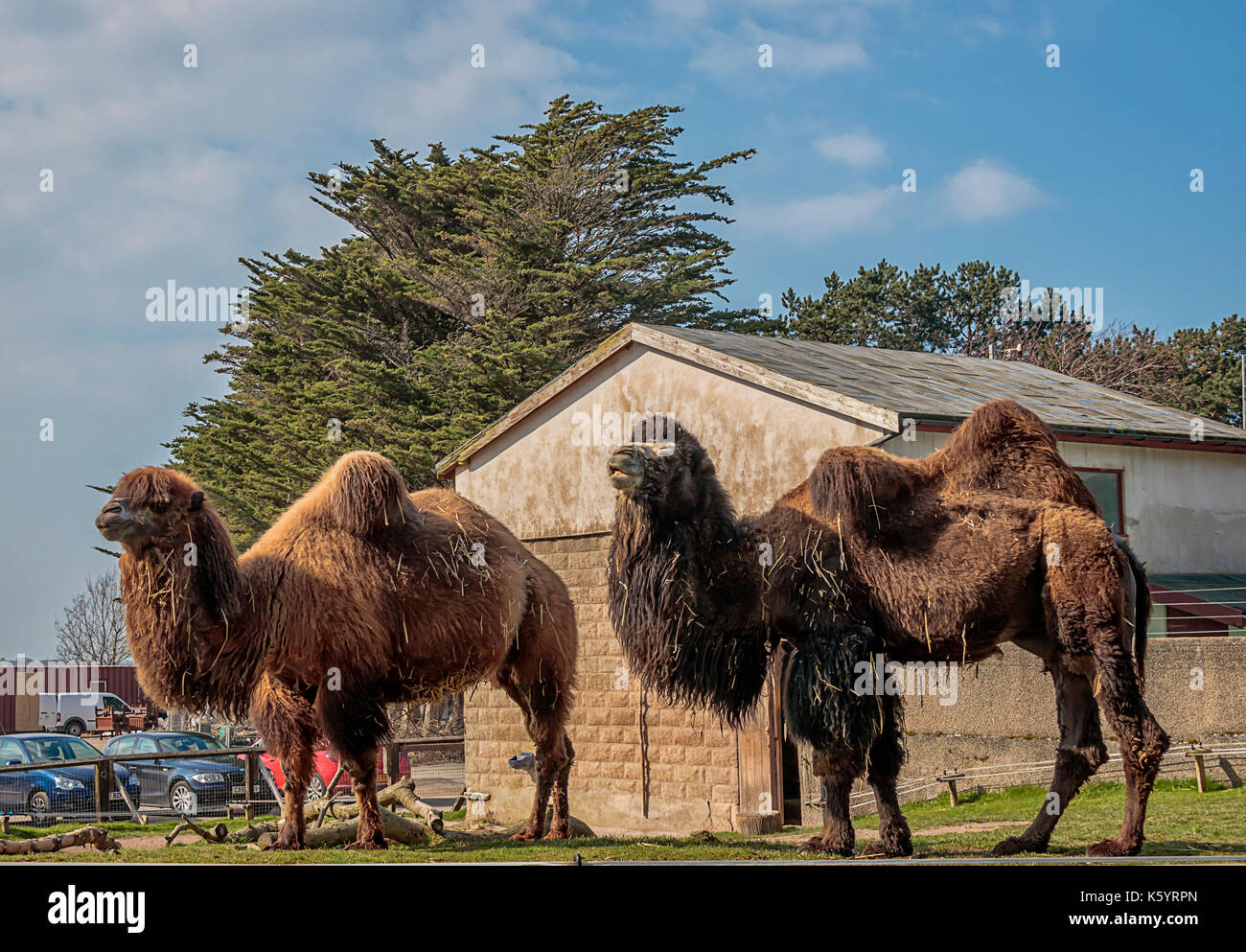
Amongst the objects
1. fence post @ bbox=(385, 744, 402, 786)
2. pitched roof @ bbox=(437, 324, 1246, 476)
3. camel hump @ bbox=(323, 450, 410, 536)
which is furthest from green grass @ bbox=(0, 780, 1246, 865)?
fence post @ bbox=(385, 744, 402, 786)

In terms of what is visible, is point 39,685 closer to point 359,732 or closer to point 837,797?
point 359,732

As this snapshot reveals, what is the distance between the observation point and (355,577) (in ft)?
32.1

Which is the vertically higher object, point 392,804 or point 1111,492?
point 1111,492

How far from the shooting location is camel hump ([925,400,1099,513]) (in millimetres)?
8469

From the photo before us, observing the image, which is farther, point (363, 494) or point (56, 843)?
point (56, 843)

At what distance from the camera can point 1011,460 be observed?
28.1 feet

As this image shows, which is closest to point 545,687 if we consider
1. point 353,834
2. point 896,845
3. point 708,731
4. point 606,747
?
point 353,834

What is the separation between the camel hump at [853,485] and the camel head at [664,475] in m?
0.66

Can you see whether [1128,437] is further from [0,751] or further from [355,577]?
[0,751]

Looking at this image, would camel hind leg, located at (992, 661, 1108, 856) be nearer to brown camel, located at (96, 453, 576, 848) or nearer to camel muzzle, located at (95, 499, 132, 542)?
brown camel, located at (96, 453, 576, 848)

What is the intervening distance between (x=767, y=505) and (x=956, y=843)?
7.30 m

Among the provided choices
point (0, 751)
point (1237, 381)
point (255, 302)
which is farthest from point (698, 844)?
point (1237, 381)

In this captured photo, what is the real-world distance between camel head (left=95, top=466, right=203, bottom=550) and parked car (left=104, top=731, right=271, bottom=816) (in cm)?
1352
